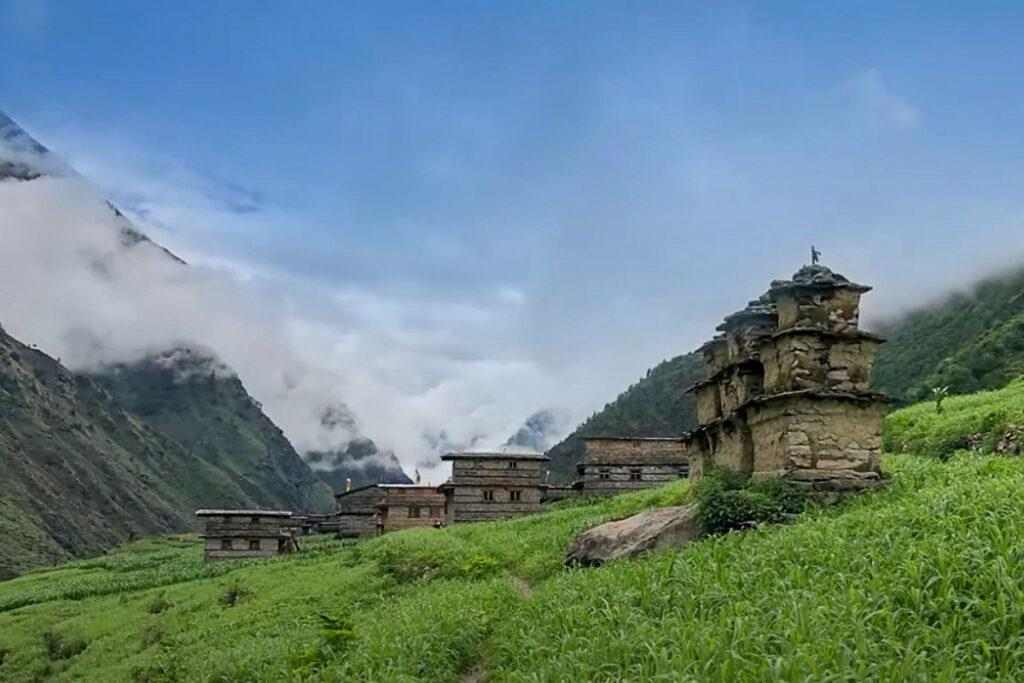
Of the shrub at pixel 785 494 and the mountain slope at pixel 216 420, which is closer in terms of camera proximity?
the shrub at pixel 785 494

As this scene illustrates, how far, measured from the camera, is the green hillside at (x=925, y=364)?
44.6 metres

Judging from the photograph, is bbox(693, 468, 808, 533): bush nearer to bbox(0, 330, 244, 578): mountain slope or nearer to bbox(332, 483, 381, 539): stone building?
bbox(332, 483, 381, 539): stone building

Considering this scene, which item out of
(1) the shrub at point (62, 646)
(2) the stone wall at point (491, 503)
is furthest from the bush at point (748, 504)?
(2) the stone wall at point (491, 503)

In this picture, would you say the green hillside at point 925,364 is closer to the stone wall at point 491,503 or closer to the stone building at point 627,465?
the stone building at point 627,465

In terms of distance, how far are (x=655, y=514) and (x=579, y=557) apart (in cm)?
162

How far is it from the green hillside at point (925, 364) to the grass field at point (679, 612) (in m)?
11.1

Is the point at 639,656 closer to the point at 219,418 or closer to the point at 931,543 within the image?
the point at 931,543

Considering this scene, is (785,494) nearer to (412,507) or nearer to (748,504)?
(748,504)

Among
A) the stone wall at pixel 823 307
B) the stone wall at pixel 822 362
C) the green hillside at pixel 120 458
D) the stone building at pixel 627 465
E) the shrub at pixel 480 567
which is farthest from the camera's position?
the green hillside at pixel 120 458

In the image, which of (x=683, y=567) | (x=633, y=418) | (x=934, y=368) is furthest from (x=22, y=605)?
(x=633, y=418)

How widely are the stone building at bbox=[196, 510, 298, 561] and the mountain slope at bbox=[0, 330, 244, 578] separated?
2078 cm

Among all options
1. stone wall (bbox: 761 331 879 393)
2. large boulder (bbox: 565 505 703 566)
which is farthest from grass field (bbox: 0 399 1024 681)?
stone wall (bbox: 761 331 879 393)

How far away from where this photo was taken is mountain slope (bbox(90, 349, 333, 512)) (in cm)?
11519

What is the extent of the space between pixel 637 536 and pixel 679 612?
594 cm
